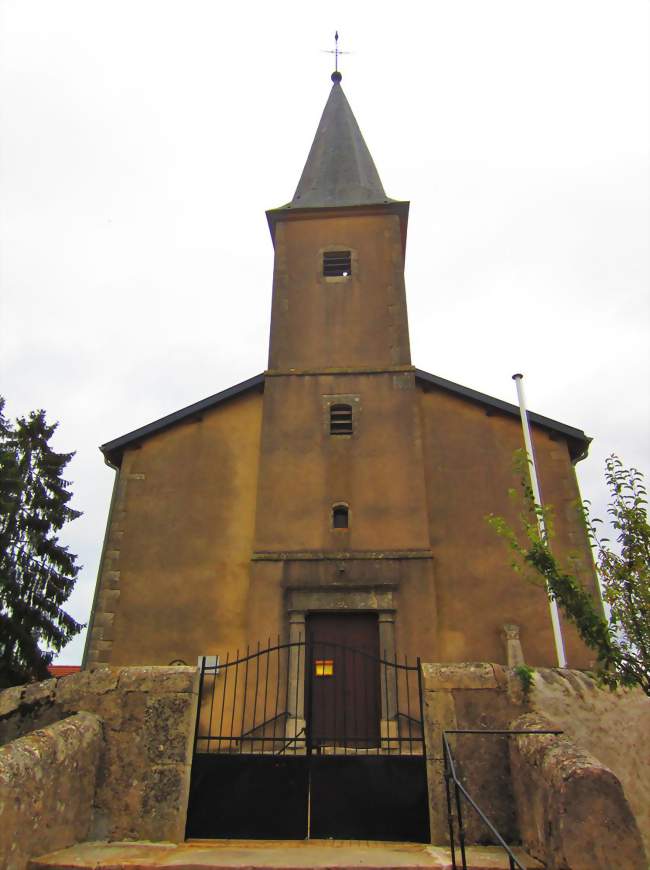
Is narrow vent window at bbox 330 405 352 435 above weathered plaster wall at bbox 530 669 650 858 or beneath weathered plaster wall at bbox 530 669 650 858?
above

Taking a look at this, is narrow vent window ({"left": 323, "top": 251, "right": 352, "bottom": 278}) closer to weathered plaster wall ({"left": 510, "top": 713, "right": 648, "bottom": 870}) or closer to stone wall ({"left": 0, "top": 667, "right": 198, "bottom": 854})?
stone wall ({"left": 0, "top": 667, "right": 198, "bottom": 854})

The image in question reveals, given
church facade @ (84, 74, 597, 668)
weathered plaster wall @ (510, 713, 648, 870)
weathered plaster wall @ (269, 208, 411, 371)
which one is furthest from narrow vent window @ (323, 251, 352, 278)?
weathered plaster wall @ (510, 713, 648, 870)

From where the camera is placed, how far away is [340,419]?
11688 mm

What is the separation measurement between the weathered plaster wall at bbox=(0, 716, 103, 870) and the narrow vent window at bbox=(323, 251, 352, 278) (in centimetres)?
1003

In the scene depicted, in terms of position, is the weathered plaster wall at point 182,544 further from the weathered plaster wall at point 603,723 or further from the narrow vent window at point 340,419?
the weathered plaster wall at point 603,723

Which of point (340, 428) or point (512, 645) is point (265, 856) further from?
point (340, 428)

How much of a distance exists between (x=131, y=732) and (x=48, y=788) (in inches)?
36.5

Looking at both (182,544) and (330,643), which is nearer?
(330,643)

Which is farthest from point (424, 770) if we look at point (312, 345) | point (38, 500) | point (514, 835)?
point (38, 500)

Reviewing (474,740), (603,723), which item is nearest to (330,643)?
(474,740)

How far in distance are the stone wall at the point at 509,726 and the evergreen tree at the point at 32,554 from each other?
14056 millimetres

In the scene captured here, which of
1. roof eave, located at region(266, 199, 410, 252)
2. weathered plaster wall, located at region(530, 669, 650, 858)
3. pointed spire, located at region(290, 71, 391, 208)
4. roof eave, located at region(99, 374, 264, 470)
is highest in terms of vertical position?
pointed spire, located at region(290, 71, 391, 208)

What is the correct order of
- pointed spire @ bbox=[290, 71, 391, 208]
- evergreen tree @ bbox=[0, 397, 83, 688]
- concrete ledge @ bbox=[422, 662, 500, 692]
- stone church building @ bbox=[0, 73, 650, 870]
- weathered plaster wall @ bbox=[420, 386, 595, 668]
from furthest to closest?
evergreen tree @ bbox=[0, 397, 83, 688] < pointed spire @ bbox=[290, 71, 391, 208] < weathered plaster wall @ bbox=[420, 386, 595, 668] < concrete ledge @ bbox=[422, 662, 500, 692] < stone church building @ bbox=[0, 73, 650, 870]

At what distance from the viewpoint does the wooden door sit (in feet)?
30.1
